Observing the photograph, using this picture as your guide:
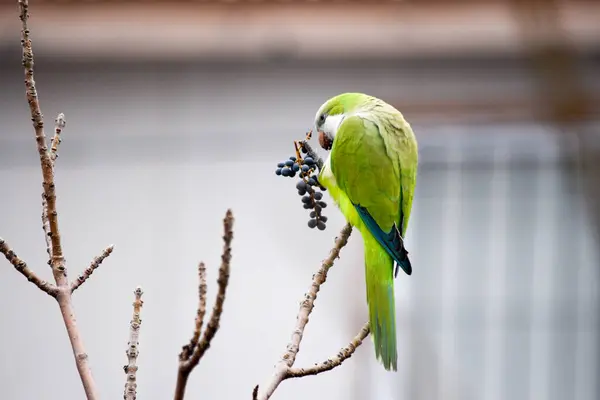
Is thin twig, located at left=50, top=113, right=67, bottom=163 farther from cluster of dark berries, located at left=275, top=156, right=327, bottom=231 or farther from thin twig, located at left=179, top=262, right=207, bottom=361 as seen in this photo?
cluster of dark berries, located at left=275, top=156, right=327, bottom=231

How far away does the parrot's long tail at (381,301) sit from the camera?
1.12 meters

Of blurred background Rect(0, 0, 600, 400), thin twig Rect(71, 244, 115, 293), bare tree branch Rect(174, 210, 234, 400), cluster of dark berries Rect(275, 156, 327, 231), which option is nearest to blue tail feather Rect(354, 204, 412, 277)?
cluster of dark berries Rect(275, 156, 327, 231)

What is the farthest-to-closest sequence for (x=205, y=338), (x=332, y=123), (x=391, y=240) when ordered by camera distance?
1. (x=332, y=123)
2. (x=391, y=240)
3. (x=205, y=338)

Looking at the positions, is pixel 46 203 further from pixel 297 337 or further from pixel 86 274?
pixel 297 337

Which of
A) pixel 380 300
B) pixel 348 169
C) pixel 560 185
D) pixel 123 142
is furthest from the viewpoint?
pixel 123 142

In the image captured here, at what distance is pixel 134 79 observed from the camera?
3092mm

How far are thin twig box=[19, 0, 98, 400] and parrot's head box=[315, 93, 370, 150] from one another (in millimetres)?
881

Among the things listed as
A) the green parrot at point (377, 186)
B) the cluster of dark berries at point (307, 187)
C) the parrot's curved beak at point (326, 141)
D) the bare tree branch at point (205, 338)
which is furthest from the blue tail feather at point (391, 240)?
the bare tree branch at point (205, 338)

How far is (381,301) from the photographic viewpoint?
47.4 inches

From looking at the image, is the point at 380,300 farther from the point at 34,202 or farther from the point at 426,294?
the point at 34,202

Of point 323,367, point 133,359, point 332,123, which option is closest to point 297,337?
point 323,367

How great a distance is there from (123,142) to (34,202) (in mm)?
444

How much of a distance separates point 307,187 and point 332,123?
513 millimetres

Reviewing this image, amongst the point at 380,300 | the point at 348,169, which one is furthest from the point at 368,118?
the point at 380,300
